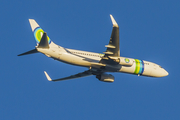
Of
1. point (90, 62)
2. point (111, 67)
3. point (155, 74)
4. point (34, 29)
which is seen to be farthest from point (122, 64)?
point (34, 29)

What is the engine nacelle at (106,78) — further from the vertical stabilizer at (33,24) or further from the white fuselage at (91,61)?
the vertical stabilizer at (33,24)

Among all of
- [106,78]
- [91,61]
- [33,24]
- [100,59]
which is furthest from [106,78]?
[33,24]

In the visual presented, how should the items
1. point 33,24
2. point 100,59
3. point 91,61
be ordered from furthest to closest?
point 33,24
point 100,59
point 91,61

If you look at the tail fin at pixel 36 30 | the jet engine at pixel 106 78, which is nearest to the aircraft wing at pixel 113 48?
the jet engine at pixel 106 78

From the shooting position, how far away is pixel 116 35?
32.5m

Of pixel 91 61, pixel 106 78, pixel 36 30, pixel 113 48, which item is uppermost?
pixel 36 30

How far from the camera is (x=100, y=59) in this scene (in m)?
38.4

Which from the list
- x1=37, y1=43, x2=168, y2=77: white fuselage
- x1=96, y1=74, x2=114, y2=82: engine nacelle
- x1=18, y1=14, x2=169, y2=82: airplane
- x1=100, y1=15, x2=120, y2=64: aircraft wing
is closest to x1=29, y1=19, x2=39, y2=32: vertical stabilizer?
x1=18, y1=14, x2=169, y2=82: airplane

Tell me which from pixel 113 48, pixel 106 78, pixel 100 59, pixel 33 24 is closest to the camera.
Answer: pixel 113 48

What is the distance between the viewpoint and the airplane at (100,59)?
34906 mm

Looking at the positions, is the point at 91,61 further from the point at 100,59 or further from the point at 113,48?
the point at 113,48

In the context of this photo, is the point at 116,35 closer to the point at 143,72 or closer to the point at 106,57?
the point at 106,57

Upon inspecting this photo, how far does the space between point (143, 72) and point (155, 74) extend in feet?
6.97

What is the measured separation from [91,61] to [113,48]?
4546 mm
